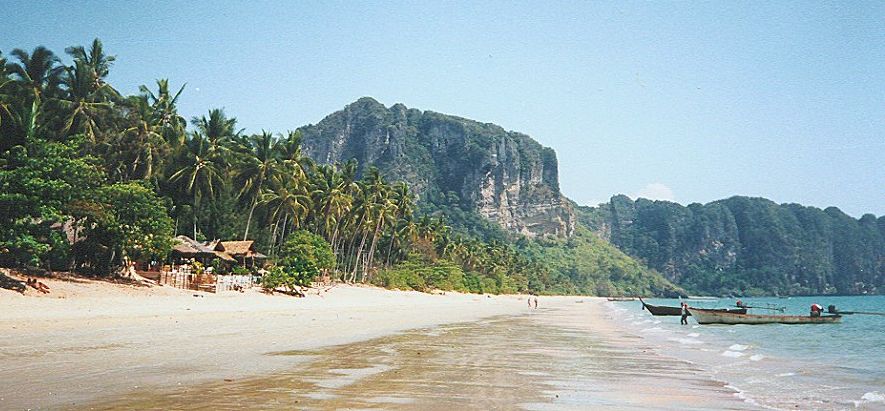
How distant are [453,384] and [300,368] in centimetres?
313

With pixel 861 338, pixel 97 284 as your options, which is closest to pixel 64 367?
pixel 97 284

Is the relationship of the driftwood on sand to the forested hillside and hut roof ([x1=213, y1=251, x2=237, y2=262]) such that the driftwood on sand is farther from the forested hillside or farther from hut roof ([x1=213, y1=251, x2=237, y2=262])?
hut roof ([x1=213, y1=251, x2=237, y2=262])

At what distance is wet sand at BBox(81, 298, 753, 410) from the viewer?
8117 mm

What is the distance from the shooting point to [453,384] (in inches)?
392

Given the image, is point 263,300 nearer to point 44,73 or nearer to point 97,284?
point 97,284

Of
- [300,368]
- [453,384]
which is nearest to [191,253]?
[300,368]

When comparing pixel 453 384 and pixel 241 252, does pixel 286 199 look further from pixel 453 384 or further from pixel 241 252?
pixel 453 384

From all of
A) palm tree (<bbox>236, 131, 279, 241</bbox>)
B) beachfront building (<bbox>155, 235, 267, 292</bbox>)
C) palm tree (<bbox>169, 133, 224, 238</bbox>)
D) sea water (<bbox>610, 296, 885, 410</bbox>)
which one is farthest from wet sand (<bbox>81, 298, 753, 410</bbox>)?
palm tree (<bbox>236, 131, 279, 241</bbox>)

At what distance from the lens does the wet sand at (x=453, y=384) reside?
320 inches

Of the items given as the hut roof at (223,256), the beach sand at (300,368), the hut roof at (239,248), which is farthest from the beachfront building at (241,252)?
the beach sand at (300,368)

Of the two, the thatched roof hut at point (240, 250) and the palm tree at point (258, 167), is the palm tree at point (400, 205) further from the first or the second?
the thatched roof hut at point (240, 250)

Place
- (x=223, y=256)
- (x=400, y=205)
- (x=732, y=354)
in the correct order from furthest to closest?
(x=400, y=205) < (x=223, y=256) < (x=732, y=354)

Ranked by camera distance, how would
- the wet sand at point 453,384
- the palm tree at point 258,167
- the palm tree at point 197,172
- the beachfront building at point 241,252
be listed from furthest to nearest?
the palm tree at point 258,167 → the palm tree at point 197,172 → the beachfront building at point 241,252 → the wet sand at point 453,384

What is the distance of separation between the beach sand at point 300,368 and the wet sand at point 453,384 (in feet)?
0.08
